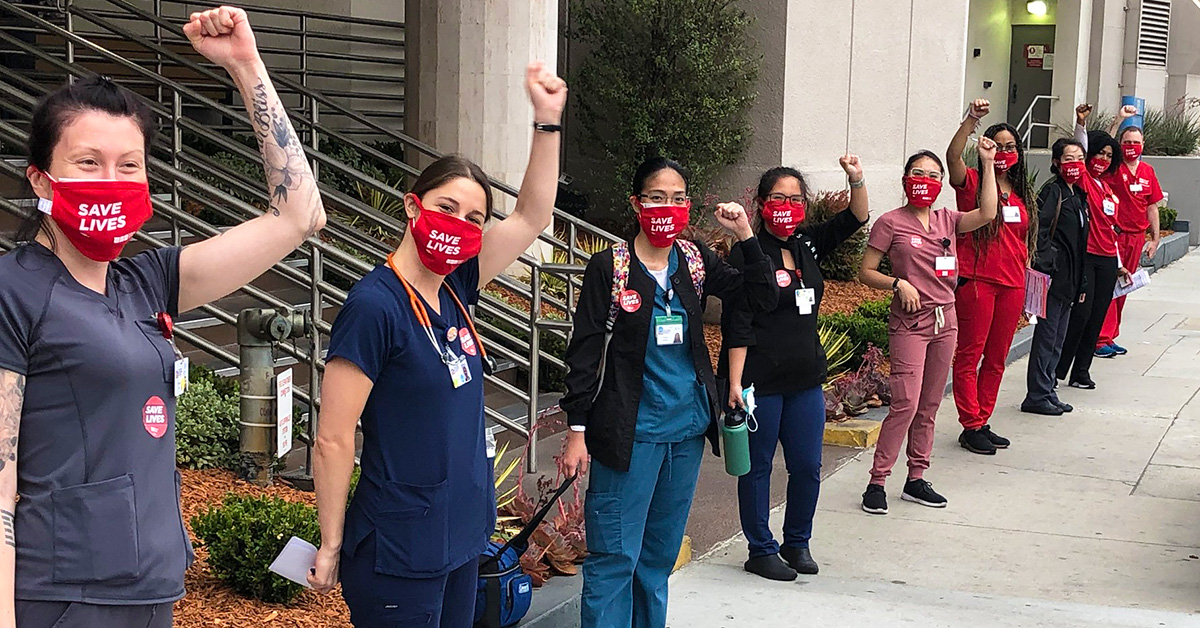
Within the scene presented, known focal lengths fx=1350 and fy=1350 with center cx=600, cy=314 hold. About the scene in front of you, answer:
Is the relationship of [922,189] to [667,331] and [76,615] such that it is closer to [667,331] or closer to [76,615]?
[667,331]

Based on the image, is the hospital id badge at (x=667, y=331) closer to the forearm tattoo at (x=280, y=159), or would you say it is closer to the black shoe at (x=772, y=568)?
the black shoe at (x=772, y=568)

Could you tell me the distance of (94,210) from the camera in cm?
261

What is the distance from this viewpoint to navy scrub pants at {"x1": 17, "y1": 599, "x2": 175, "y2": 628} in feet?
8.53

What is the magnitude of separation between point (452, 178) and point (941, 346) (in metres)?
4.41

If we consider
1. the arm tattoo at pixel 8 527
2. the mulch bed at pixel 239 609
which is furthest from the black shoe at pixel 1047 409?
the arm tattoo at pixel 8 527

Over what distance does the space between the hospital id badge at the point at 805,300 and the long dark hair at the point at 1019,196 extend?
2.31 m

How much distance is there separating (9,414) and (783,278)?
4161 mm

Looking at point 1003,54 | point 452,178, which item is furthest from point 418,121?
point 1003,54

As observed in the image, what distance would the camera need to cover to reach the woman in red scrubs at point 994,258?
838 centimetres

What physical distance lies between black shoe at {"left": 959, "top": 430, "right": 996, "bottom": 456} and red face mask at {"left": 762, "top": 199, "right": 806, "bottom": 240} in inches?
138

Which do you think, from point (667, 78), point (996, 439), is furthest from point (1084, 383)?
point (667, 78)

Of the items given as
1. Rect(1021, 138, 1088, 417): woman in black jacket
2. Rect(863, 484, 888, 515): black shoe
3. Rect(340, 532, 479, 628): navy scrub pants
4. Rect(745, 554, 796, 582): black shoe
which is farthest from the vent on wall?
Rect(340, 532, 479, 628): navy scrub pants

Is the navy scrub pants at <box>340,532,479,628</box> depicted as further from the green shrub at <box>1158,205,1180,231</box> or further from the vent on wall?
the vent on wall

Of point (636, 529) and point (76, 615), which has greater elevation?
point (76, 615)
